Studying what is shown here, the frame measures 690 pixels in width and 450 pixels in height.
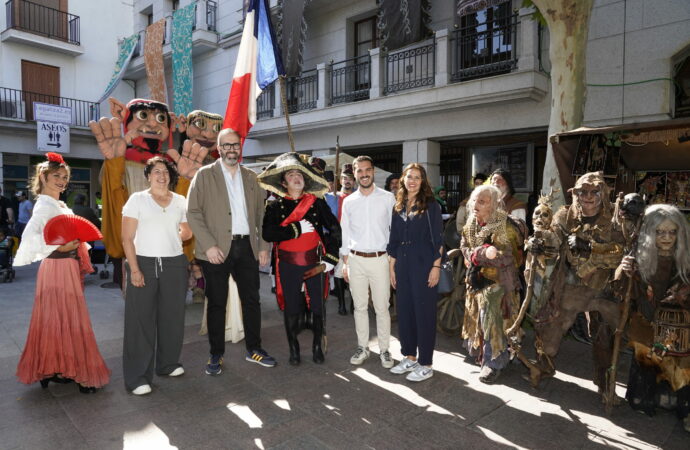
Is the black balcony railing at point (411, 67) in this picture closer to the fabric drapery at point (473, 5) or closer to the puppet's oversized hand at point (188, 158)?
the fabric drapery at point (473, 5)

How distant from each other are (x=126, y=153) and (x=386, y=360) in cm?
366

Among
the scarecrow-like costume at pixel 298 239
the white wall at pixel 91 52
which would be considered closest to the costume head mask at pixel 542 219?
the scarecrow-like costume at pixel 298 239

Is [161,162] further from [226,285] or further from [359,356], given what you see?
[359,356]

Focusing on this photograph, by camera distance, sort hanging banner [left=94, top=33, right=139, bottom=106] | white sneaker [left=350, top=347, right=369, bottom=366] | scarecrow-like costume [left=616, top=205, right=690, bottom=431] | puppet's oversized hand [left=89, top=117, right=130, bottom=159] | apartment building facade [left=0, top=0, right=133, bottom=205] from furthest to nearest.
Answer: hanging banner [left=94, top=33, right=139, bottom=106], apartment building facade [left=0, top=0, right=133, bottom=205], puppet's oversized hand [left=89, top=117, right=130, bottom=159], white sneaker [left=350, top=347, right=369, bottom=366], scarecrow-like costume [left=616, top=205, right=690, bottom=431]

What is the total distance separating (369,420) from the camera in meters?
3.18

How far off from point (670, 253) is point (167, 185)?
3.75 metres

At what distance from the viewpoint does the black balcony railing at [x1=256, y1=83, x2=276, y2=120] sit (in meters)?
13.9

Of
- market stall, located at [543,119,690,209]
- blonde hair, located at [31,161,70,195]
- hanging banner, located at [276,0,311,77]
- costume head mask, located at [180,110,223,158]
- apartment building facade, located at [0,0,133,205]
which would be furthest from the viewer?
apartment building facade, located at [0,0,133,205]

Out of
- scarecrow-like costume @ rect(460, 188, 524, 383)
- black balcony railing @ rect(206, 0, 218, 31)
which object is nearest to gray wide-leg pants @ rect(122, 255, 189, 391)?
scarecrow-like costume @ rect(460, 188, 524, 383)

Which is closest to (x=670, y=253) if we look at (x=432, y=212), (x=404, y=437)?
(x=432, y=212)

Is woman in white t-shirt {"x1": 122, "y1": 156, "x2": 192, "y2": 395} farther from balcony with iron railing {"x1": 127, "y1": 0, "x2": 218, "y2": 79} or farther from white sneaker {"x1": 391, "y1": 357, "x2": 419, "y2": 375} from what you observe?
balcony with iron railing {"x1": 127, "y1": 0, "x2": 218, "y2": 79}

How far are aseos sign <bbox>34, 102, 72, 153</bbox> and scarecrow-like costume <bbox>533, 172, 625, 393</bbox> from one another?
60.0 feet

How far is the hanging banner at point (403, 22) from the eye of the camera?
10.2m

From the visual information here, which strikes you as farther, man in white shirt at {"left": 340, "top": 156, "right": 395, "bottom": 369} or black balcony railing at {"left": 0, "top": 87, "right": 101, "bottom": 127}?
black balcony railing at {"left": 0, "top": 87, "right": 101, "bottom": 127}
